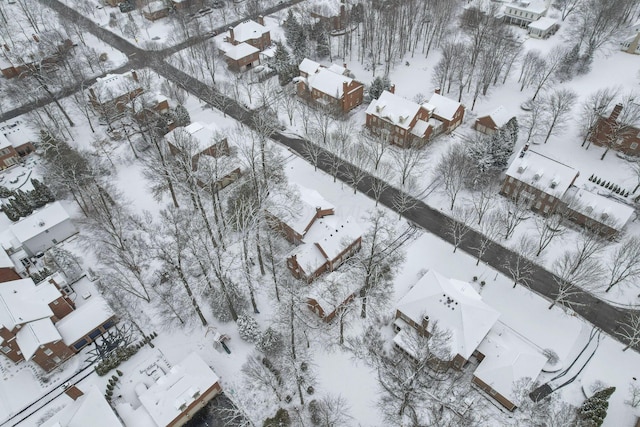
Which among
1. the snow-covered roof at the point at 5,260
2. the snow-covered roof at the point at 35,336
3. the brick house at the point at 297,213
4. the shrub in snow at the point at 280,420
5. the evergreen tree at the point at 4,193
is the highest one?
the evergreen tree at the point at 4,193

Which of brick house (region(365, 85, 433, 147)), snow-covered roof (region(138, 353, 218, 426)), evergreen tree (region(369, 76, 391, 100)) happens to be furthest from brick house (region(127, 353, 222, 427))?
evergreen tree (region(369, 76, 391, 100))

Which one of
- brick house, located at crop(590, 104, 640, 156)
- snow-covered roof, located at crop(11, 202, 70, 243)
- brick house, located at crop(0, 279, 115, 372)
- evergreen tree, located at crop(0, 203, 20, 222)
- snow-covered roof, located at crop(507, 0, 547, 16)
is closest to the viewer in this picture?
brick house, located at crop(0, 279, 115, 372)

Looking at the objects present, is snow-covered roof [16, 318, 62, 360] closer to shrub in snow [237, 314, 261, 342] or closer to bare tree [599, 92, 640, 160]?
shrub in snow [237, 314, 261, 342]

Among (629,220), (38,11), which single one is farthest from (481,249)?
(38,11)

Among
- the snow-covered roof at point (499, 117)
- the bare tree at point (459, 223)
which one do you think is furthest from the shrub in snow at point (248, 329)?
the snow-covered roof at point (499, 117)

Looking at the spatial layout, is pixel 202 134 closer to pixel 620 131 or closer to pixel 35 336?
pixel 35 336

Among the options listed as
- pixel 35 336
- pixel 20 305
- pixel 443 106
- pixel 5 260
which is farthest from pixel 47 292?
pixel 443 106

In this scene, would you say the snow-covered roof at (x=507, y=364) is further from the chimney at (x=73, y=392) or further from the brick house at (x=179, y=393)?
the chimney at (x=73, y=392)
